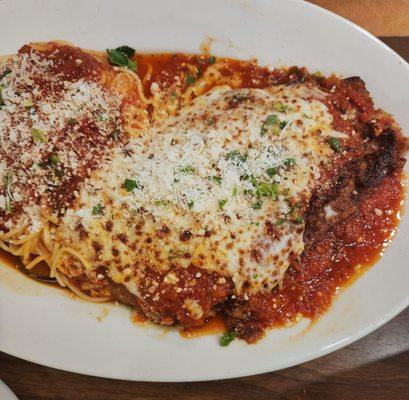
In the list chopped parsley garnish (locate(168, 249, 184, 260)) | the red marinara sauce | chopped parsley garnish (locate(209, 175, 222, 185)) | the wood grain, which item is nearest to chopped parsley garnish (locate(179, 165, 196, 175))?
chopped parsley garnish (locate(209, 175, 222, 185))

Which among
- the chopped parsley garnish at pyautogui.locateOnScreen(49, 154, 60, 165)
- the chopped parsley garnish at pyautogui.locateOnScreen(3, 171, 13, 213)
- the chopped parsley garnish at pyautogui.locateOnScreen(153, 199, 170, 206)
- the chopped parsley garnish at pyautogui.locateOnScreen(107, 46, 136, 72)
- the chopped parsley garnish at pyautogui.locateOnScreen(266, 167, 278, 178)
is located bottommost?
the chopped parsley garnish at pyautogui.locateOnScreen(3, 171, 13, 213)

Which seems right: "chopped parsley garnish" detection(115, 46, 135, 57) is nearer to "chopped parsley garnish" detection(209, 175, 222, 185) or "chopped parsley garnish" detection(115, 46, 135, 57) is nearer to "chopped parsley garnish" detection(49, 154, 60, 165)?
"chopped parsley garnish" detection(49, 154, 60, 165)

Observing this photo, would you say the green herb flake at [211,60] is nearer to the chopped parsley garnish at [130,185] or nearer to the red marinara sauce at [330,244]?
the red marinara sauce at [330,244]

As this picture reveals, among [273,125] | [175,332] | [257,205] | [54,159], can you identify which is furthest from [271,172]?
[54,159]

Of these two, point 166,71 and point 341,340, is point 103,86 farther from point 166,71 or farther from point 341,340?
point 341,340

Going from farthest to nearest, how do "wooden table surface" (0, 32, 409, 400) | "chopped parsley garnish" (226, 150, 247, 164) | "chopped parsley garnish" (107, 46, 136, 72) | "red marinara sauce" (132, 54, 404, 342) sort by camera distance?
"chopped parsley garnish" (107, 46, 136, 72), "wooden table surface" (0, 32, 409, 400), "red marinara sauce" (132, 54, 404, 342), "chopped parsley garnish" (226, 150, 247, 164)

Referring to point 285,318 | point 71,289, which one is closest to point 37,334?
point 71,289

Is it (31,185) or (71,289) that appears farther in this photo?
(71,289)

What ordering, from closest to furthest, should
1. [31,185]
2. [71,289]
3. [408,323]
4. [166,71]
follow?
[31,185]
[71,289]
[408,323]
[166,71]
